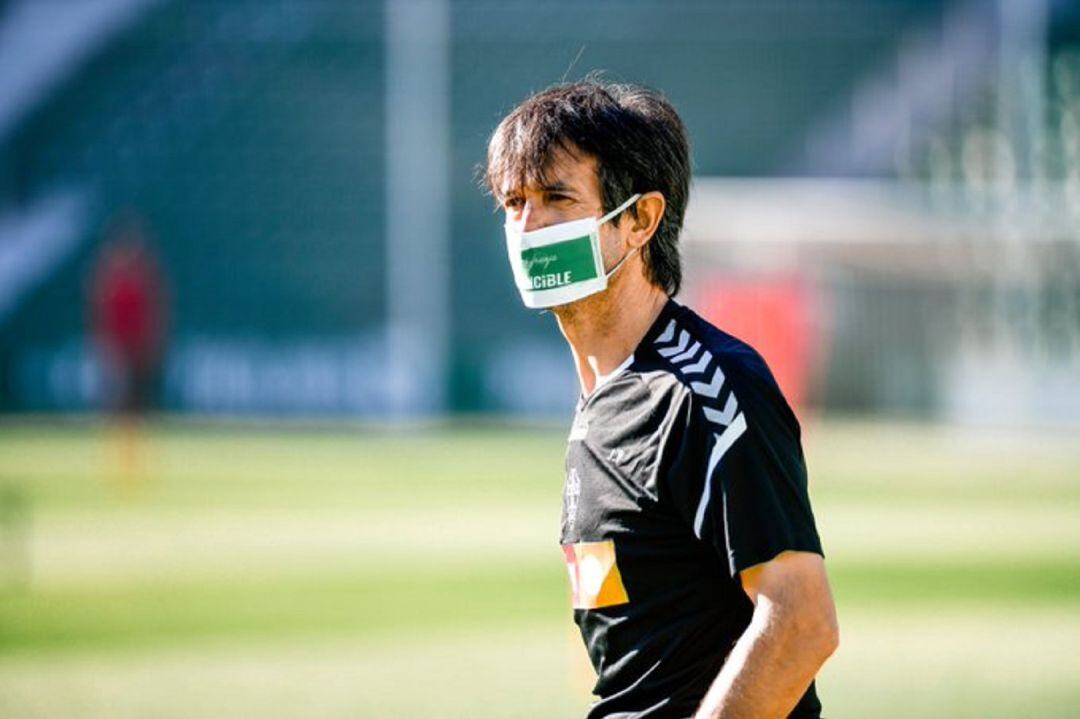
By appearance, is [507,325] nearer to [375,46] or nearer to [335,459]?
[375,46]

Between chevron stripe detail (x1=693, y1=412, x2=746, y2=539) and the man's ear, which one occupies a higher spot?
the man's ear

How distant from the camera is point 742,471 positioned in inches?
141

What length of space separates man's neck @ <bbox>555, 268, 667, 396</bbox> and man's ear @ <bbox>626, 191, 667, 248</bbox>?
0.09 meters

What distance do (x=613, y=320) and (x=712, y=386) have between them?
51cm

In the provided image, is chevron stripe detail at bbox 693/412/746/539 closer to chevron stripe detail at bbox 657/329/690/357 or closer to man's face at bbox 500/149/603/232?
chevron stripe detail at bbox 657/329/690/357

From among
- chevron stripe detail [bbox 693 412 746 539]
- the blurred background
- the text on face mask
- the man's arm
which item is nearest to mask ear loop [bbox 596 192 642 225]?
the text on face mask

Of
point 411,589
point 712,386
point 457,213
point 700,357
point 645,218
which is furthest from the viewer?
point 457,213

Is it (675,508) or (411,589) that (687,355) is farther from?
(411,589)

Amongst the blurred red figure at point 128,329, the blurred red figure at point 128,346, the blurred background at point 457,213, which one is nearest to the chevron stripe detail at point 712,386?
the blurred red figure at point 128,346

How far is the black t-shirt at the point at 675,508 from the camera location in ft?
11.8

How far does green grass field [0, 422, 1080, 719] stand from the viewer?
386 inches

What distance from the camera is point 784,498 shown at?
3611mm

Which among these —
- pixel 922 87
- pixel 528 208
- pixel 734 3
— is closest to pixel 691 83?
pixel 734 3

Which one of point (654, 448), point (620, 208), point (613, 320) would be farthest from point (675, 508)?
point (620, 208)
